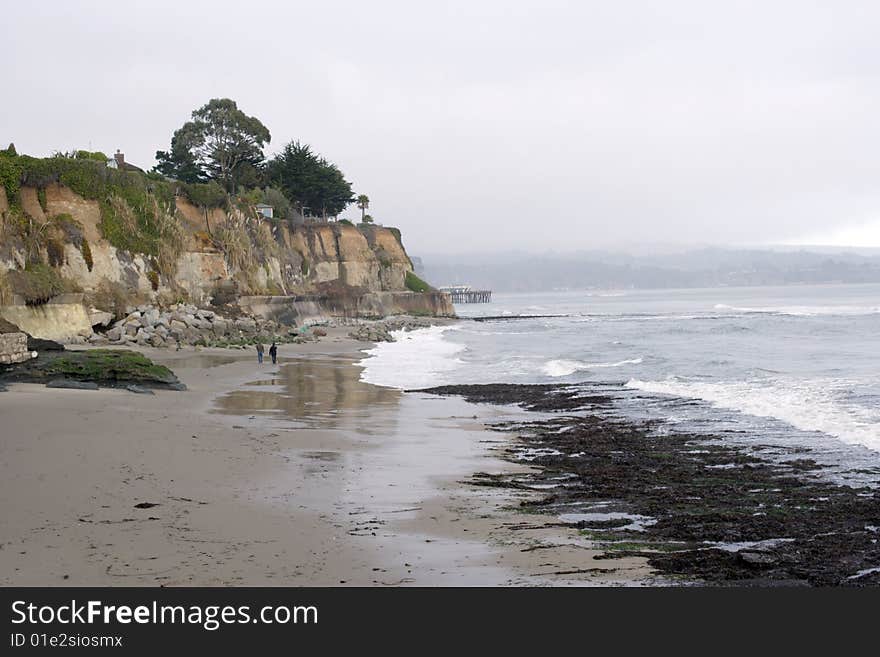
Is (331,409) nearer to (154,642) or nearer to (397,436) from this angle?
(397,436)

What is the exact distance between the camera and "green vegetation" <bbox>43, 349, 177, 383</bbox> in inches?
→ 685

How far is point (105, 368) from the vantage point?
17797mm

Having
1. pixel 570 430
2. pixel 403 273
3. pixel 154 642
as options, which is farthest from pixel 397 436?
pixel 403 273

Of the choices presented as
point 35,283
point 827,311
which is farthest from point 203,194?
point 827,311

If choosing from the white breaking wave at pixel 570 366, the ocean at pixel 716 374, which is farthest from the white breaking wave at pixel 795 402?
the white breaking wave at pixel 570 366

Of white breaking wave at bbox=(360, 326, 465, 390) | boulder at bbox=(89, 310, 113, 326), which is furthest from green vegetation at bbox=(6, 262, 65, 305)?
white breaking wave at bbox=(360, 326, 465, 390)

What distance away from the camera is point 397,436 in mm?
14227

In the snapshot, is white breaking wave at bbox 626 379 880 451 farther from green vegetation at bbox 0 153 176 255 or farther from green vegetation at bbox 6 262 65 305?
green vegetation at bbox 0 153 176 255

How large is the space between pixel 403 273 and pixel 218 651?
76100 mm

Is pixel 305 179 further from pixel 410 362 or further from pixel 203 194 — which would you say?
pixel 410 362

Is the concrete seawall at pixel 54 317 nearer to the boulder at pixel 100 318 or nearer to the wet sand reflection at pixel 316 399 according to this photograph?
the boulder at pixel 100 318

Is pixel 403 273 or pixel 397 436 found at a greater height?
pixel 403 273

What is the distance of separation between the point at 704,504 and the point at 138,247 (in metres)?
33.4

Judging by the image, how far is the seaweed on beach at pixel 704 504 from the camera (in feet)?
22.7
